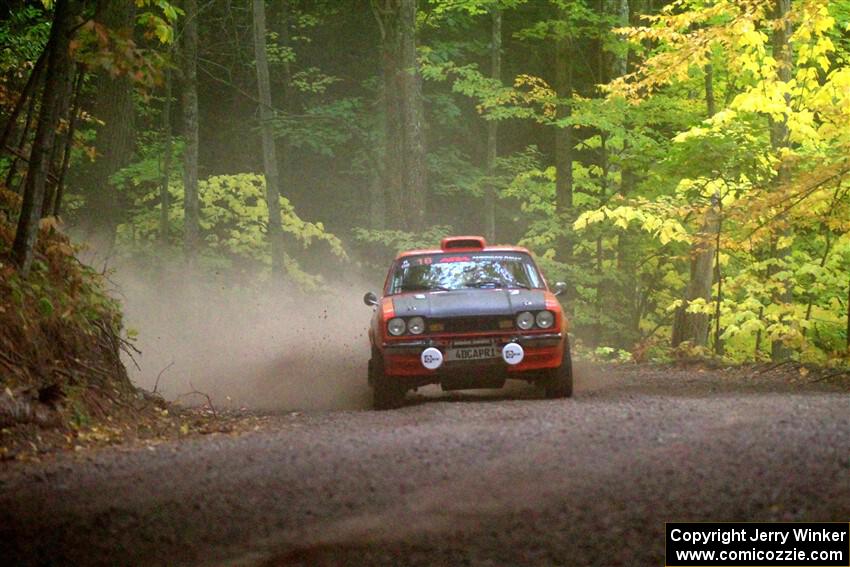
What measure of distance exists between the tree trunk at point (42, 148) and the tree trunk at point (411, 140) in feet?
53.7

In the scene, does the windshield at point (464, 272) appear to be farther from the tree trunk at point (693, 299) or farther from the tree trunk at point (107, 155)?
the tree trunk at point (693, 299)

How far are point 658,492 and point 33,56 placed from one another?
41.4ft

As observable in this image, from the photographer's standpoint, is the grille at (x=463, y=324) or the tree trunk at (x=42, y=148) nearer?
the tree trunk at (x=42, y=148)

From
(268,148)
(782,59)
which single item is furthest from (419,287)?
(268,148)

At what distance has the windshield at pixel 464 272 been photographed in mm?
14266

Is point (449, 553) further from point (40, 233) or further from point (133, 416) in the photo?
point (40, 233)

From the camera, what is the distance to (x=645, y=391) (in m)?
15.1

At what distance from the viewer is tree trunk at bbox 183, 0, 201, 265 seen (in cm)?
2984

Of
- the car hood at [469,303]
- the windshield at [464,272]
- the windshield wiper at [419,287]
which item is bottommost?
the car hood at [469,303]

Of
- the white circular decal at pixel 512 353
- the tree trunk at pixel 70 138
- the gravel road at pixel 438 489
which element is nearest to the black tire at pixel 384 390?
the white circular decal at pixel 512 353

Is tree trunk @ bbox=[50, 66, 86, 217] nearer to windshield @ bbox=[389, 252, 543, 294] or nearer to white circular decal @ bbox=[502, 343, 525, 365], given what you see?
windshield @ bbox=[389, 252, 543, 294]

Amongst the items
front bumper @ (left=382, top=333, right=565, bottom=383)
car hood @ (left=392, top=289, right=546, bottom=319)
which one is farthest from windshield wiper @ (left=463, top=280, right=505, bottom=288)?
front bumper @ (left=382, top=333, right=565, bottom=383)

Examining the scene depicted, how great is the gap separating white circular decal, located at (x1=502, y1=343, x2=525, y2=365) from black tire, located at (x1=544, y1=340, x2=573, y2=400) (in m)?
0.54

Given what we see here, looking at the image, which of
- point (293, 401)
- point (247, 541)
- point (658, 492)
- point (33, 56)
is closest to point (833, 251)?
point (293, 401)
